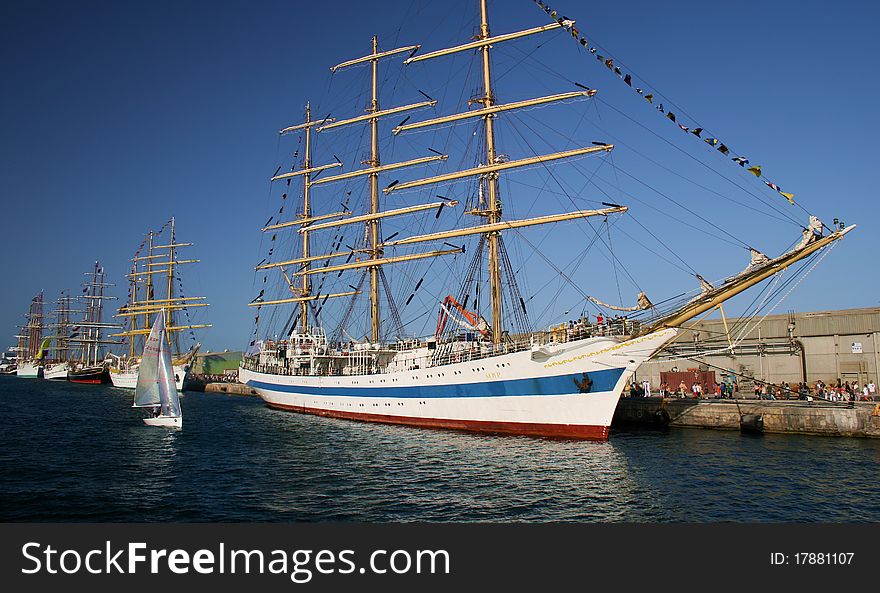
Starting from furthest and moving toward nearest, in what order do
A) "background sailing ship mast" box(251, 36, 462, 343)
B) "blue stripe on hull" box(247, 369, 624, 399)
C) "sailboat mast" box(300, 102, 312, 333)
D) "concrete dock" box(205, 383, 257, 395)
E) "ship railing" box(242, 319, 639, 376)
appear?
"concrete dock" box(205, 383, 257, 395) → "sailboat mast" box(300, 102, 312, 333) → "background sailing ship mast" box(251, 36, 462, 343) → "ship railing" box(242, 319, 639, 376) → "blue stripe on hull" box(247, 369, 624, 399)

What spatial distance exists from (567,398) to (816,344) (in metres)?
20.8

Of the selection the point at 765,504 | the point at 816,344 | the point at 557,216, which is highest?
the point at 557,216

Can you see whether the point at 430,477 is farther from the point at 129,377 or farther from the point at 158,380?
the point at 129,377

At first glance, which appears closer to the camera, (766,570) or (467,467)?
(766,570)

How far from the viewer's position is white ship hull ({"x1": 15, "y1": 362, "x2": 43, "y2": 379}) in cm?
13562

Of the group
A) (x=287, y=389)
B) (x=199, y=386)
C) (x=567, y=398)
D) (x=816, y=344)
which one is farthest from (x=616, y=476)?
(x=199, y=386)

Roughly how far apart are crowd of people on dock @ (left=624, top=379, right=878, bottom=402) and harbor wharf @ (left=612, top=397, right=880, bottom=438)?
1257 mm

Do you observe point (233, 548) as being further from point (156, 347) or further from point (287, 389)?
point (287, 389)

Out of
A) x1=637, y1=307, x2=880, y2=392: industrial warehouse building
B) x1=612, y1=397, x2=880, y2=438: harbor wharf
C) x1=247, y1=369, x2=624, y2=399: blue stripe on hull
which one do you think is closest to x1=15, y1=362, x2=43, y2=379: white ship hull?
x1=247, y1=369, x2=624, y2=399: blue stripe on hull

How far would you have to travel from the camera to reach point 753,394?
126ft

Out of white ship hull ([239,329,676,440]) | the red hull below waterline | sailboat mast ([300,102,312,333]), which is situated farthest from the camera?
sailboat mast ([300,102,312,333])

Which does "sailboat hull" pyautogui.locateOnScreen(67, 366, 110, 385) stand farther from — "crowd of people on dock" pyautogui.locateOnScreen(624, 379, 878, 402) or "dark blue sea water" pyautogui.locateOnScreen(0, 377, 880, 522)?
"crowd of people on dock" pyautogui.locateOnScreen(624, 379, 878, 402)

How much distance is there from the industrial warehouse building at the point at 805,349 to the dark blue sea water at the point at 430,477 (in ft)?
34.0

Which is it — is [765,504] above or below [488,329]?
below
